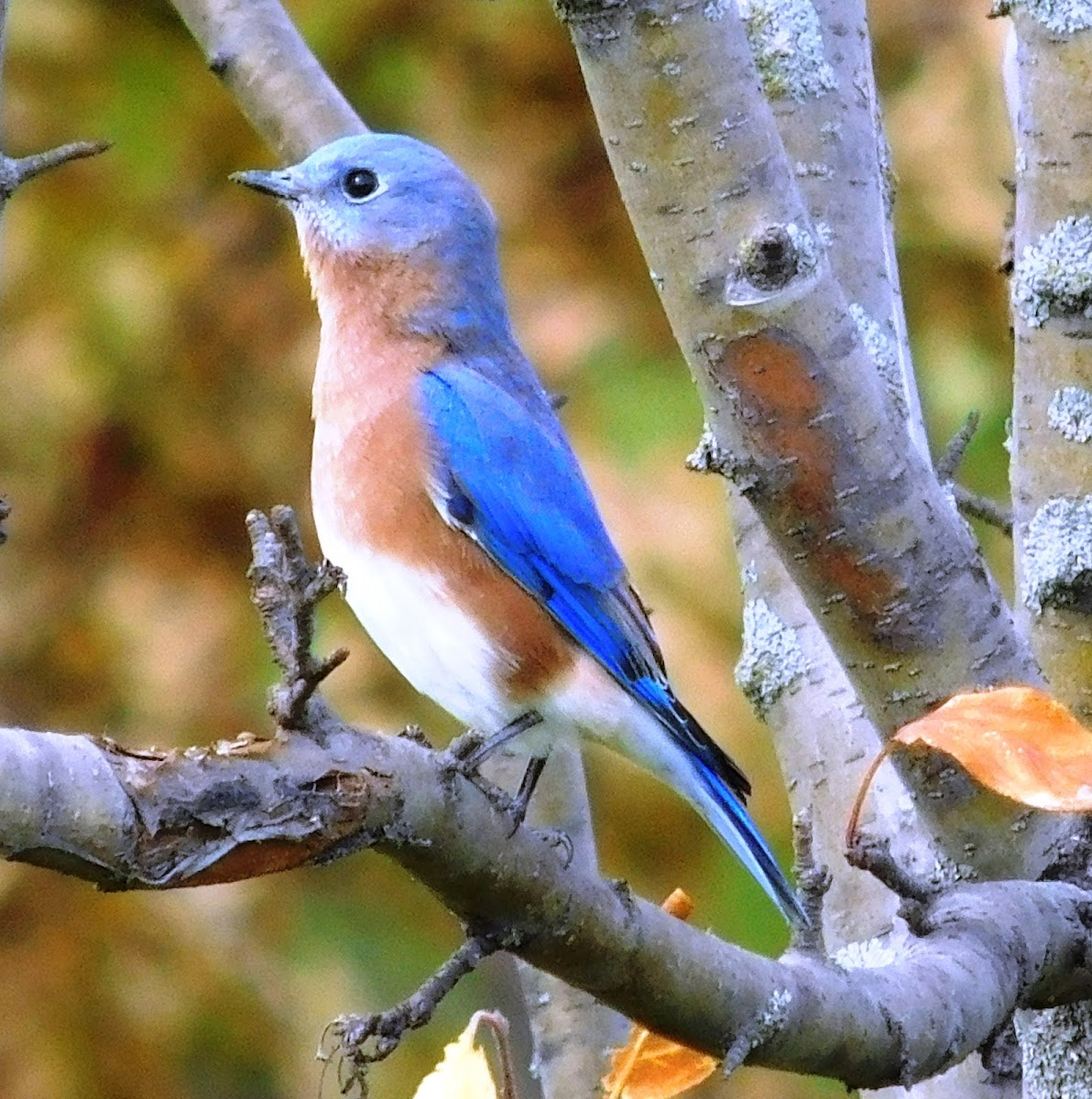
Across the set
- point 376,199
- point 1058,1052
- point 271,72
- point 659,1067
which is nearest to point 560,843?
point 659,1067

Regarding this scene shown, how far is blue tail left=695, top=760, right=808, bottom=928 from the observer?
2.61m

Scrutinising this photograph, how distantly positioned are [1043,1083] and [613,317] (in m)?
2.18

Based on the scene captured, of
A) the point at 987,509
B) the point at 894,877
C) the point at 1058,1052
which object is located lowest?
the point at 1058,1052

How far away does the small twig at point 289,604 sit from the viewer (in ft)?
4.99

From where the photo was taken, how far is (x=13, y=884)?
4020 millimetres

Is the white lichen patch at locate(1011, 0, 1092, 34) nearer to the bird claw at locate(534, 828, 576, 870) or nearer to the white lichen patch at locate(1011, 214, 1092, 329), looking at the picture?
the white lichen patch at locate(1011, 214, 1092, 329)

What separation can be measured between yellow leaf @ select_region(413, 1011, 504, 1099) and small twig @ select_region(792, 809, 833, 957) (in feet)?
1.08

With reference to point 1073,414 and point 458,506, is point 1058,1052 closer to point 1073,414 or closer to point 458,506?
point 1073,414

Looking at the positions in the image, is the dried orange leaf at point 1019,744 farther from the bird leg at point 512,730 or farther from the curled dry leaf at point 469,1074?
the bird leg at point 512,730

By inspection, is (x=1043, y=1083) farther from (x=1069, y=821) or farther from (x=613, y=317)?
(x=613, y=317)

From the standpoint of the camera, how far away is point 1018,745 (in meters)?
1.83

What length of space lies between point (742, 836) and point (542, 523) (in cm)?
54

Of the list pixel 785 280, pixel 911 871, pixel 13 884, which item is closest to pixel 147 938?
pixel 13 884

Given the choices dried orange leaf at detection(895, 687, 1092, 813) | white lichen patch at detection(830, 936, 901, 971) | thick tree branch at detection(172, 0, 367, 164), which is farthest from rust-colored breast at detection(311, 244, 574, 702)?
dried orange leaf at detection(895, 687, 1092, 813)
